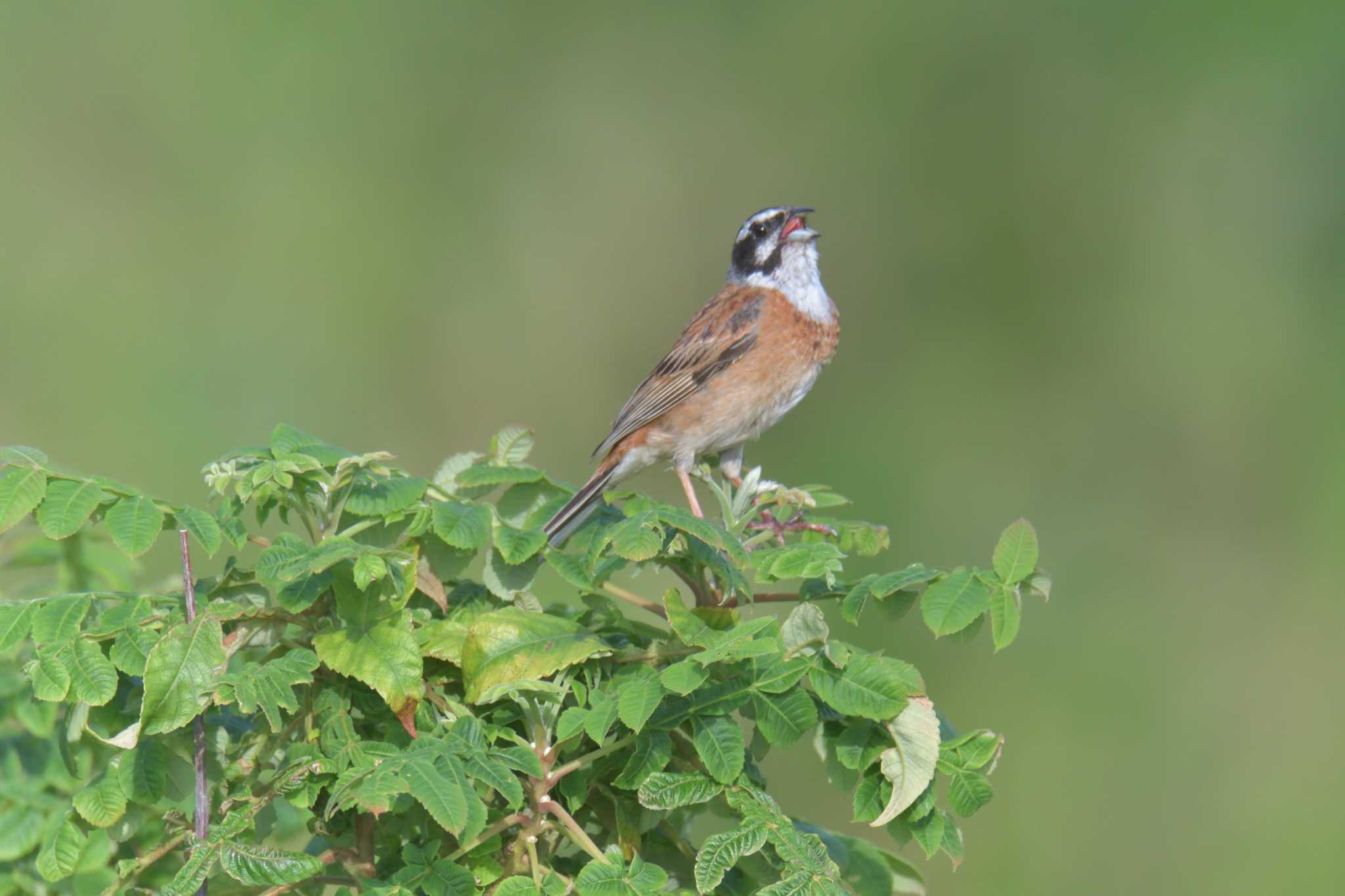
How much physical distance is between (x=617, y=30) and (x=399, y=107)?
153 centimetres

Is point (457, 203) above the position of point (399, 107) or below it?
below

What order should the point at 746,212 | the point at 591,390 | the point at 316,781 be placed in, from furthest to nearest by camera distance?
the point at 746,212
the point at 591,390
the point at 316,781

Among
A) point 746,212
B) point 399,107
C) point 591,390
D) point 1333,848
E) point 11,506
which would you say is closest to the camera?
point 11,506

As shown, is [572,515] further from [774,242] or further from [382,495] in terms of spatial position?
[774,242]

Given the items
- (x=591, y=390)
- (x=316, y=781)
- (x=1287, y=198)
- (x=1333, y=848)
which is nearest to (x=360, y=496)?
(x=316, y=781)

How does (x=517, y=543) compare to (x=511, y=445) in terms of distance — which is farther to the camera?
(x=511, y=445)

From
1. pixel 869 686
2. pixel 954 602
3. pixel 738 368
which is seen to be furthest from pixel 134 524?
pixel 738 368

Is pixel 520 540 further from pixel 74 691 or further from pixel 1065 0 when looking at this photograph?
pixel 1065 0

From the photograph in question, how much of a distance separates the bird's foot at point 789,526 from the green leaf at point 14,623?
1234 millimetres

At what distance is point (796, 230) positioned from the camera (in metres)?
5.27

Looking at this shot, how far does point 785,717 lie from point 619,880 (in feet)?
1.12

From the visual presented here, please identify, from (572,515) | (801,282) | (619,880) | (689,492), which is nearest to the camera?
(619,880)

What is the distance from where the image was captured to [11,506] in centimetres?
219

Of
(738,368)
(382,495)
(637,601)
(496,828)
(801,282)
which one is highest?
(801,282)
